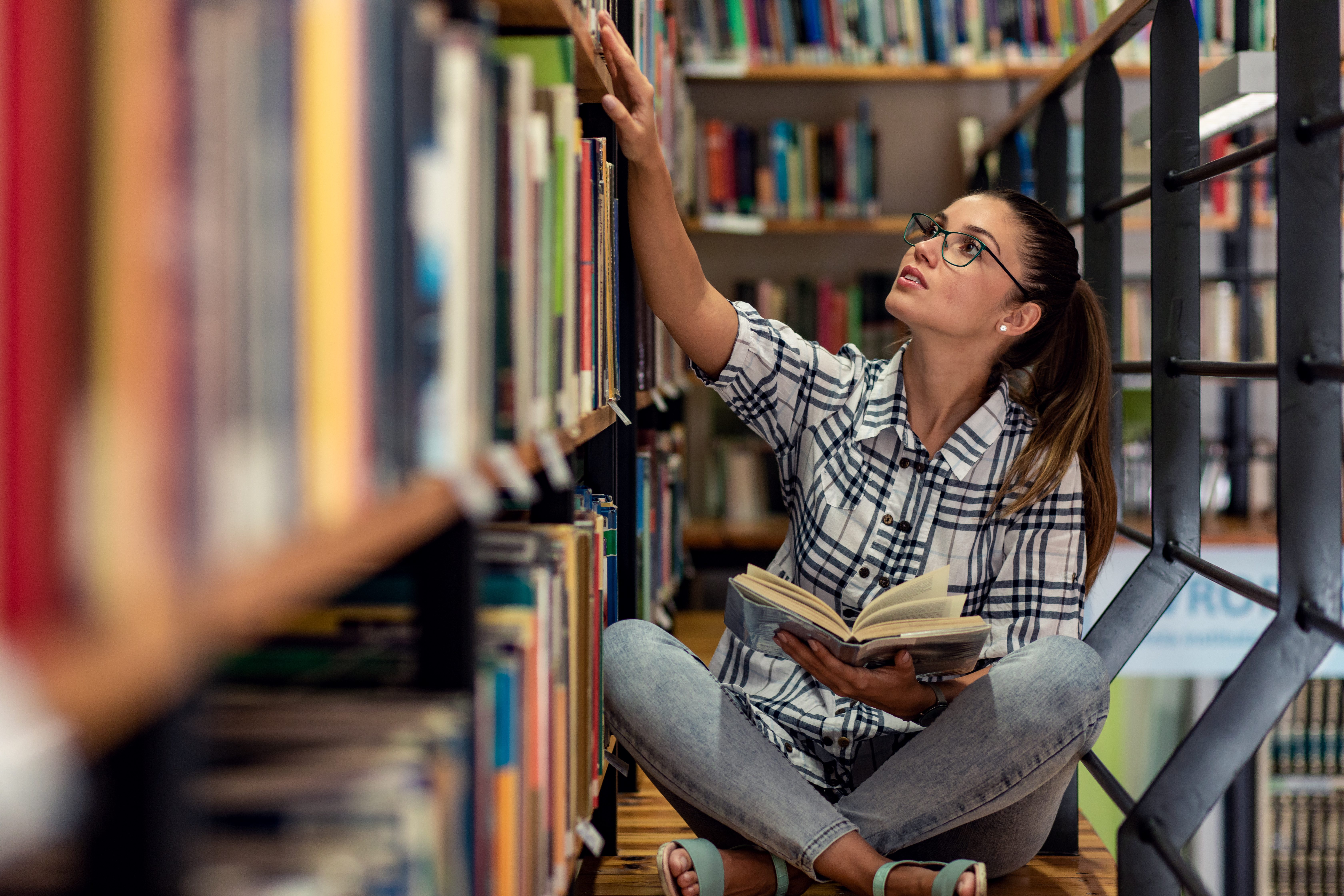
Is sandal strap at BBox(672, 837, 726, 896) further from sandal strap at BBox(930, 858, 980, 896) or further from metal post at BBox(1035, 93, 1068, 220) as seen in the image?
metal post at BBox(1035, 93, 1068, 220)

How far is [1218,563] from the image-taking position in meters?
3.05

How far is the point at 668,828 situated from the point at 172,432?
1.47 m

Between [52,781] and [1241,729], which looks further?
[1241,729]

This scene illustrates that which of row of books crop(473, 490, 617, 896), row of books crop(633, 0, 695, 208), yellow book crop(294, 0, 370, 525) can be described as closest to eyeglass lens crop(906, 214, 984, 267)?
row of books crop(633, 0, 695, 208)

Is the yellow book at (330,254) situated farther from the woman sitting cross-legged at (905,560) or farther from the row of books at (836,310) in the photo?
the row of books at (836,310)

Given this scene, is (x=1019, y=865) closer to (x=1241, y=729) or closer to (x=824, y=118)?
(x=1241, y=729)

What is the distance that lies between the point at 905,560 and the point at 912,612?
319mm

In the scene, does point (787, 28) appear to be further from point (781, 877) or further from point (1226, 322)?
point (781, 877)

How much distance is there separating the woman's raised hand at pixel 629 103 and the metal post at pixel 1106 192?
803 mm

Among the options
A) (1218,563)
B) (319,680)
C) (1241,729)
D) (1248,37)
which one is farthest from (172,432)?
(1218,563)

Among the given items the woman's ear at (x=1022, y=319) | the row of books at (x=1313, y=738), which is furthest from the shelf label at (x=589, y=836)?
the row of books at (x=1313, y=738)

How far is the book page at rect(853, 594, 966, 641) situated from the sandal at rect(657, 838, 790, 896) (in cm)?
29

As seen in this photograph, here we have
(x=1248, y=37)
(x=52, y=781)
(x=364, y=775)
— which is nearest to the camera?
(x=52, y=781)

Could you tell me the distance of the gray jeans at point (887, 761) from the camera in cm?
126
